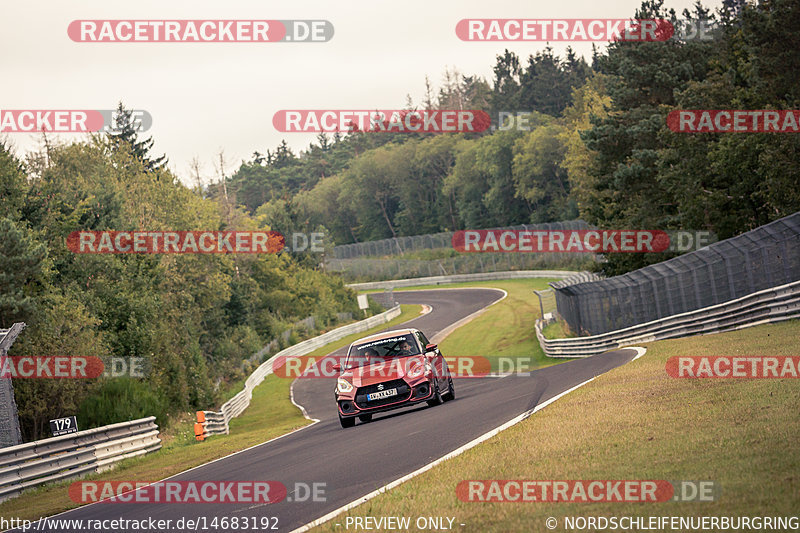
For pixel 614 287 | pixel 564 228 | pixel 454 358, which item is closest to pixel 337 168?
pixel 564 228

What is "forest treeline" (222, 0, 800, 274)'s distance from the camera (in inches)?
1419

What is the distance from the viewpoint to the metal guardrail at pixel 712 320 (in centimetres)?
2184

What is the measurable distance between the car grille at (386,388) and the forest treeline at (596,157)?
2001 centimetres

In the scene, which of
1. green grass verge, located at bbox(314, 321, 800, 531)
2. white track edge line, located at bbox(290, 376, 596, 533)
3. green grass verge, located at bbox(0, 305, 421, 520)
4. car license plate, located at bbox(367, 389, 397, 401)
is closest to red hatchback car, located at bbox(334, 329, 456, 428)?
car license plate, located at bbox(367, 389, 397, 401)

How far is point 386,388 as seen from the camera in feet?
55.2

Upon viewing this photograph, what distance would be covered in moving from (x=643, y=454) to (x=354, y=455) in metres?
4.89

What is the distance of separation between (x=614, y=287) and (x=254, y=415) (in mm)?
15275

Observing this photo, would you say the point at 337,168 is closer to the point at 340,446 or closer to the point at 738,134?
the point at 738,134

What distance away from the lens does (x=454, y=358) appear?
45.0 meters
